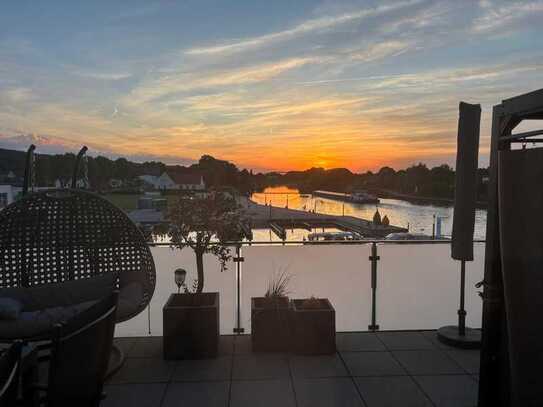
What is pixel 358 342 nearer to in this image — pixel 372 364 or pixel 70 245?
pixel 372 364

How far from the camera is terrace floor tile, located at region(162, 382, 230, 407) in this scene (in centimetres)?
318

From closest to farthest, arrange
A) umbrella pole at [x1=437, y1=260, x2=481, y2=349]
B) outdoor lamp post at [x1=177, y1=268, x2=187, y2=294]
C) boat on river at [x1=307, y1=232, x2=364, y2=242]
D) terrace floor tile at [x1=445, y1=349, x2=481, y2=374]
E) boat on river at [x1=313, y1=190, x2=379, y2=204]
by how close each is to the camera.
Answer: terrace floor tile at [x1=445, y1=349, x2=481, y2=374] → umbrella pole at [x1=437, y1=260, x2=481, y2=349] → outdoor lamp post at [x1=177, y1=268, x2=187, y2=294] → boat on river at [x1=307, y1=232, x2=364, y2=242] → boat on river at [x1=313, y1=190, x2=379, y2=204]

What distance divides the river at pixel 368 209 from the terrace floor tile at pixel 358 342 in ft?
4.18

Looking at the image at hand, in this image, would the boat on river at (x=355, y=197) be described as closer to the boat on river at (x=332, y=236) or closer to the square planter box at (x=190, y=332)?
the boat on river at (x=332, y=236)

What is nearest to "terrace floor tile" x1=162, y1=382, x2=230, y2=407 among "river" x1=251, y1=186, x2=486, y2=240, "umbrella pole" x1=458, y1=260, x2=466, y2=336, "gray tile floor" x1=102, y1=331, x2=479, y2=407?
"gray tile floor" x1=102, y1=331, x2=479, y2=407

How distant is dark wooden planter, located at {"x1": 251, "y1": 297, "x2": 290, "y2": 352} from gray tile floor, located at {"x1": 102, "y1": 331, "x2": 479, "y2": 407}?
3.4 inches

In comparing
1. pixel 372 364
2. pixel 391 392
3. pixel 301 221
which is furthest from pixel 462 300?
pixel 301 221

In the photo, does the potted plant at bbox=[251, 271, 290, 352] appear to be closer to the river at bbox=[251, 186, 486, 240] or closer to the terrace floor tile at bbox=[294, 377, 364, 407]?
the terrace floor tile at bbox=[294, 377, 364, 407]

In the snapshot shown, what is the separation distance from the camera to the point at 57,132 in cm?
699

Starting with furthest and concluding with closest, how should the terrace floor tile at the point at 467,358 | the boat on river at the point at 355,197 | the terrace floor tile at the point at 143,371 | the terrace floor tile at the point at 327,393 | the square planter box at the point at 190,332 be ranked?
the boat on river at the point at 355,197
the square planter box at the point at 190,332
the terrace floor tile at the point at 467,358
the terrace floor tile at the point at 143,371
the terrace floor tile at the point at 327,393

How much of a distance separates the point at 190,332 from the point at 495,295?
8.40 feet

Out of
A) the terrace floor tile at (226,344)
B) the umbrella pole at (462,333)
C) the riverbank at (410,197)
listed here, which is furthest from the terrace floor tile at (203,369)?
the riverbank at (410,197)

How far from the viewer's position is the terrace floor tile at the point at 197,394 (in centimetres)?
318

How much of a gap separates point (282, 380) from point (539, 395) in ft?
6.66
